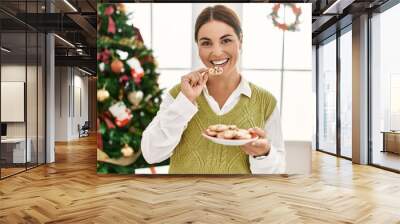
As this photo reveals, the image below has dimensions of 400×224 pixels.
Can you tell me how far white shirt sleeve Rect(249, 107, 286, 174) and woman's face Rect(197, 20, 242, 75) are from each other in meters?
0.99

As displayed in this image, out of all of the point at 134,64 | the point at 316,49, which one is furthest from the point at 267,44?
the point at 316,49

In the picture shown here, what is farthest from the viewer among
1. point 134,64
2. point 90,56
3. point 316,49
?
point 90,56

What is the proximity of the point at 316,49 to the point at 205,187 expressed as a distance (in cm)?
687

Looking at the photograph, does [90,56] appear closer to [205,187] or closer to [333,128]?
[333,128]

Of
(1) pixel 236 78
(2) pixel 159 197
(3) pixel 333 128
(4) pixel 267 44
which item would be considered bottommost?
(2) pixel 159 197

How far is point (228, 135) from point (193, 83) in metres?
0.94

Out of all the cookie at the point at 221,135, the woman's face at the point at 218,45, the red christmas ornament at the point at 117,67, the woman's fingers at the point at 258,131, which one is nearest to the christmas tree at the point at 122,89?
the red christmas ornament at the point at 117,67

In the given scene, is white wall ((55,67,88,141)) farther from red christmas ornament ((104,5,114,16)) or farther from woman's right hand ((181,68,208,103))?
woman's right hand ((181,68,208,103))

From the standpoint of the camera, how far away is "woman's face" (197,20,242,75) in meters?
5.88

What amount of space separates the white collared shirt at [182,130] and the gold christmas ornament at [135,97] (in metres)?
0.34

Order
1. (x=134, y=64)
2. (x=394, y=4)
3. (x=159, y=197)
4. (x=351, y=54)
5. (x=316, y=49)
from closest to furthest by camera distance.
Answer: (x=159, y=197), (x=134, y=64), (x=394, y=4), (x=351, y=54), (x=316, y=49)

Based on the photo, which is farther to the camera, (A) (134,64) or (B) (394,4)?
(B) (394,4)

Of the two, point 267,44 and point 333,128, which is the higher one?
point 267,44

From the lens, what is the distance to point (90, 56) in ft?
41.9
